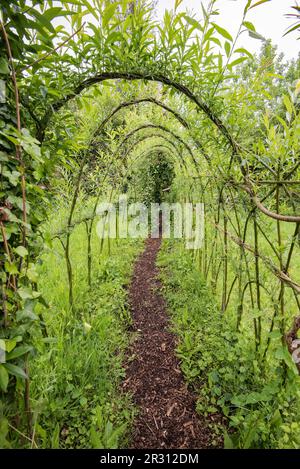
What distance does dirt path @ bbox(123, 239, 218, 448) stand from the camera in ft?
5.29

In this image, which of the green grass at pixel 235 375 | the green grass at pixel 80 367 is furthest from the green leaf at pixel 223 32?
the green grass at pixel 235 375

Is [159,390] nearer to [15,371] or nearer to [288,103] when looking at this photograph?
[15,371]

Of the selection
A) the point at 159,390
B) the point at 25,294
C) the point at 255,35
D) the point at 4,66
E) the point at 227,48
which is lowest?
the point at 159,390

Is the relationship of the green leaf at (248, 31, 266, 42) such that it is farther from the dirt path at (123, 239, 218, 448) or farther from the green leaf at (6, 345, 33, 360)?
the dirt path at (123, 239, 218, 448)

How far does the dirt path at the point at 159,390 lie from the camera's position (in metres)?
1.61

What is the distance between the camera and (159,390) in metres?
1.98

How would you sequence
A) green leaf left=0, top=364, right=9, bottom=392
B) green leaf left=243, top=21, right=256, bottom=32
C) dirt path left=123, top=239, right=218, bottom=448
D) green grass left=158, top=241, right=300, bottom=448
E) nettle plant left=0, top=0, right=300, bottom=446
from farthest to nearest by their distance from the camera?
dirt path left=123, top=239, right=218, bottom=448 → green grass left=158, top=241, right=300, bottom=448 → green leaf left=243, top=21, right=256, bottom=32 → nettle plant left=0, top=0, right=300, bottom=446 → green leaf left=0, top=364, right=9, bottom=392

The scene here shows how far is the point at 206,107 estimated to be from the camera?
65.7 inches

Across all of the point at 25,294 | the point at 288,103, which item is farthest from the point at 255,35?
the point at 25,294

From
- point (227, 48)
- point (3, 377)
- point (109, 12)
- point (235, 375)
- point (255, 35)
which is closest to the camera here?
point (3, 377)

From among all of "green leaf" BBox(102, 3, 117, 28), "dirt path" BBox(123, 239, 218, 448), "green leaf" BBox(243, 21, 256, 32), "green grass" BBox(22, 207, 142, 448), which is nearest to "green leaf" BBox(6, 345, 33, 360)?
"green grass" BBox(22, 207, 142, 448)
